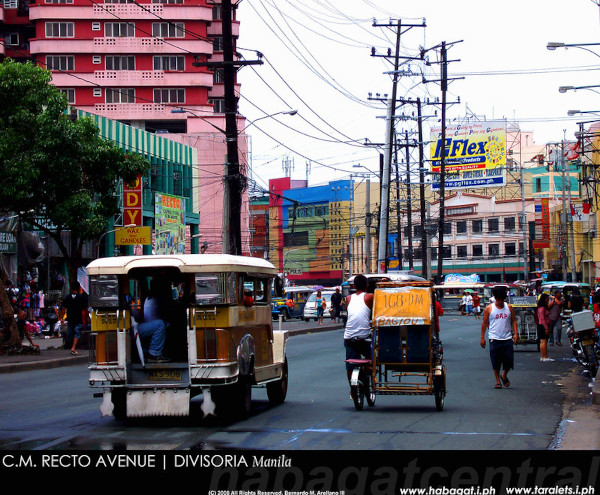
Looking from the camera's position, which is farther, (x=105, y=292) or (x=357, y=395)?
(x=357, y=395)

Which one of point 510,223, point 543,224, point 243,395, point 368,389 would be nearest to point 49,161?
point 243,395

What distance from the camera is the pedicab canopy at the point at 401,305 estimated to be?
1338 cm

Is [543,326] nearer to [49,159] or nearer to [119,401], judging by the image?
[119,401]

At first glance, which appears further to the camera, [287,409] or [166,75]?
[166,75]

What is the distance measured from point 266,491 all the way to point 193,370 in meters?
4.70

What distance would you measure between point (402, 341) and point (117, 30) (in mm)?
66090

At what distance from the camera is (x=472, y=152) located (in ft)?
235

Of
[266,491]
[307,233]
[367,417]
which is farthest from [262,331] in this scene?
[307,233]

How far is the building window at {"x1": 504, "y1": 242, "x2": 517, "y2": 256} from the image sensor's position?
94963mm

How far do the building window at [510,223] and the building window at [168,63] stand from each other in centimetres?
3879

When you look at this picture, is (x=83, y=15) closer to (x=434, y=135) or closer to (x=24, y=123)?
(x=434, y=135)

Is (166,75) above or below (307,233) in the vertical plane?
above

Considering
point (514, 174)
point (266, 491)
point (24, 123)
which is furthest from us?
point (514, 174)

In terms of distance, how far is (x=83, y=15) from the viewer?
7325 centimetres
